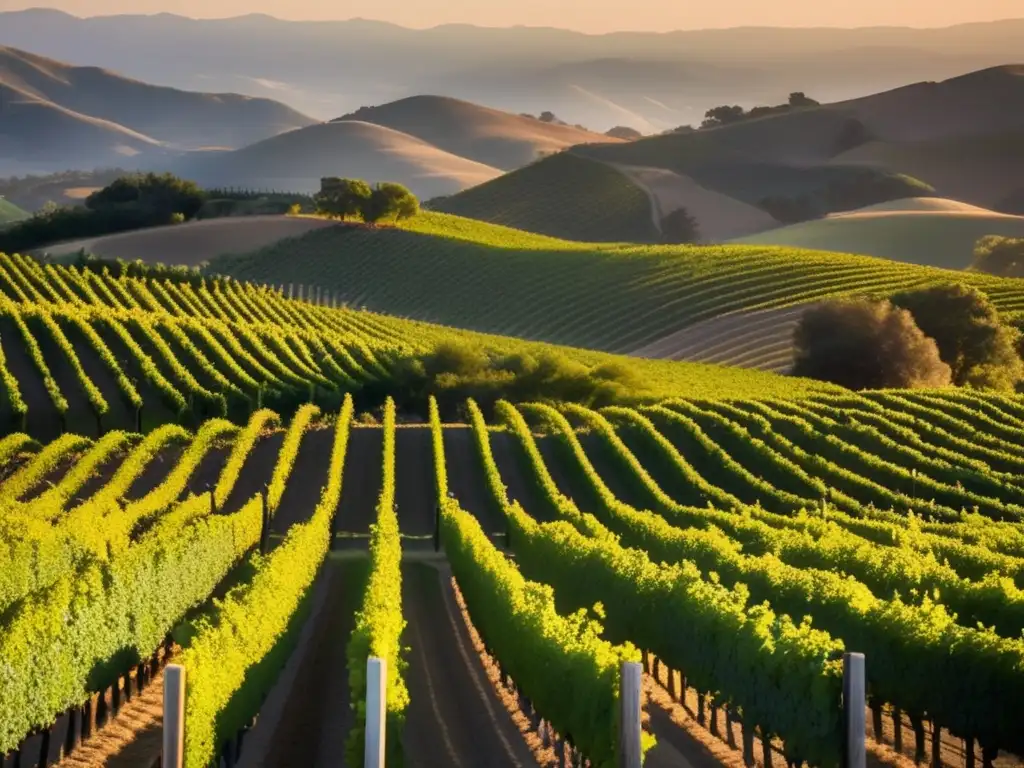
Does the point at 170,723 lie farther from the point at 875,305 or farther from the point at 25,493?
the point at 875,305

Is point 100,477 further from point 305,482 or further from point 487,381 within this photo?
point 487,381

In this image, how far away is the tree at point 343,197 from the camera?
137 metres

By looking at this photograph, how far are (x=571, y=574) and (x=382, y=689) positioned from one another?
49.3 feet

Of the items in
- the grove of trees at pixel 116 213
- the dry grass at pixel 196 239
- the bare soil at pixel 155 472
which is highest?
the grove of trees at pixel 116 213

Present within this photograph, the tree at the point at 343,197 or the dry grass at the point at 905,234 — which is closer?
the tree at the point at 343,197

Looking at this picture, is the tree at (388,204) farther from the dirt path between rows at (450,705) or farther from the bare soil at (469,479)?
the dirt path between rows at (450,705)

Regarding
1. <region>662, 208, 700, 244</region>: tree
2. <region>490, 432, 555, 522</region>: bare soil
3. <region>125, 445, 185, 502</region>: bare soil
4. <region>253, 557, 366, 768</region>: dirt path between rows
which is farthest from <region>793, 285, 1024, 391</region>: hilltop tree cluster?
<region>662, 208, 700, 244</region>: tree

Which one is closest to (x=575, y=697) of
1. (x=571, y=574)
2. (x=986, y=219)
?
(x=571, y=574)

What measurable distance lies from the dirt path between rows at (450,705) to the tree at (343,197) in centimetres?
10476

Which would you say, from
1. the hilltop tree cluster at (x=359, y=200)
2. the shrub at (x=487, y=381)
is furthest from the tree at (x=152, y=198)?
the shrub at (x=487, y=381)

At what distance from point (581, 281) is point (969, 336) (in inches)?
1588

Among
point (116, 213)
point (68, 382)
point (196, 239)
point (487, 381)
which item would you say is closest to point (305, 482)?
point (68, 382)

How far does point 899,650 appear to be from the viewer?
19.0m

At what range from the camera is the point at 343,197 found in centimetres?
13688
